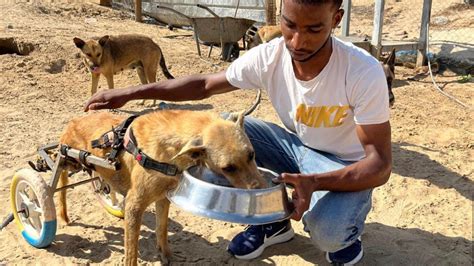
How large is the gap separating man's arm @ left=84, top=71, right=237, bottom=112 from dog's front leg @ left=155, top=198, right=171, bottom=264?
75 centimetres

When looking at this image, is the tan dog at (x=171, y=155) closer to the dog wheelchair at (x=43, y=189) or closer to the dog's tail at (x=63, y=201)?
the dog wheelchair at (x=43, y=189)

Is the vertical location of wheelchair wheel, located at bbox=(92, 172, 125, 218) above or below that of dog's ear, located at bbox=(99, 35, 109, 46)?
below

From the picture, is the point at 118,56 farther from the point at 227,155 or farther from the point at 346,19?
the point at 227,155

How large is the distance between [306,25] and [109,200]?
241 cm

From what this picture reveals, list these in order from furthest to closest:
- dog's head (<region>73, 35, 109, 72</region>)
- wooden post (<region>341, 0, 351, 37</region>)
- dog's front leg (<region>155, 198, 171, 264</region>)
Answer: wooden post (<region>341, 0, 351, 37</region>), dog's head (<region>73, 35, 109, 72</region>), dog's front leg (<region>155, 198, 171, 264</region>)

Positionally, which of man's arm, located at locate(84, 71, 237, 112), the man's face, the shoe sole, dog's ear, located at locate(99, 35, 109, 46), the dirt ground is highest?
the man's face

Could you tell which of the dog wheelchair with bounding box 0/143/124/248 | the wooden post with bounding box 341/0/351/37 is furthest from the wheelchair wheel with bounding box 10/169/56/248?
the wooden post with bounding box 341/0/351/37

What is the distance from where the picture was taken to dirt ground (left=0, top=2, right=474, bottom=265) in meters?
3.75

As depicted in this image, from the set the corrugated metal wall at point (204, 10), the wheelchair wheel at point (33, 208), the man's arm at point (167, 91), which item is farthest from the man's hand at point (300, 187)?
the corrugated metal wall at point (204, 10)

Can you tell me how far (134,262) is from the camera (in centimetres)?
333

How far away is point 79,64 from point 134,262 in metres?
6.67

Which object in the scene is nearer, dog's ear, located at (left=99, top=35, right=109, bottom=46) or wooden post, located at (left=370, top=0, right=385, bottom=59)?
dog's ear, located at (left=99, top=35, right=109, bottom=46)

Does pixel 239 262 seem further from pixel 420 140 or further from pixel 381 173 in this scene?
pixel 420 140

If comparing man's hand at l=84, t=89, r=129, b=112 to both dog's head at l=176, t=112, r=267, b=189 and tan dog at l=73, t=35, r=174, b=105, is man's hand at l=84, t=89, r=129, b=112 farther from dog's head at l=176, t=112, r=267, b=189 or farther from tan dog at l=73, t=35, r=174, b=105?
tan dog at l=73, t=35, r=174, b=105
